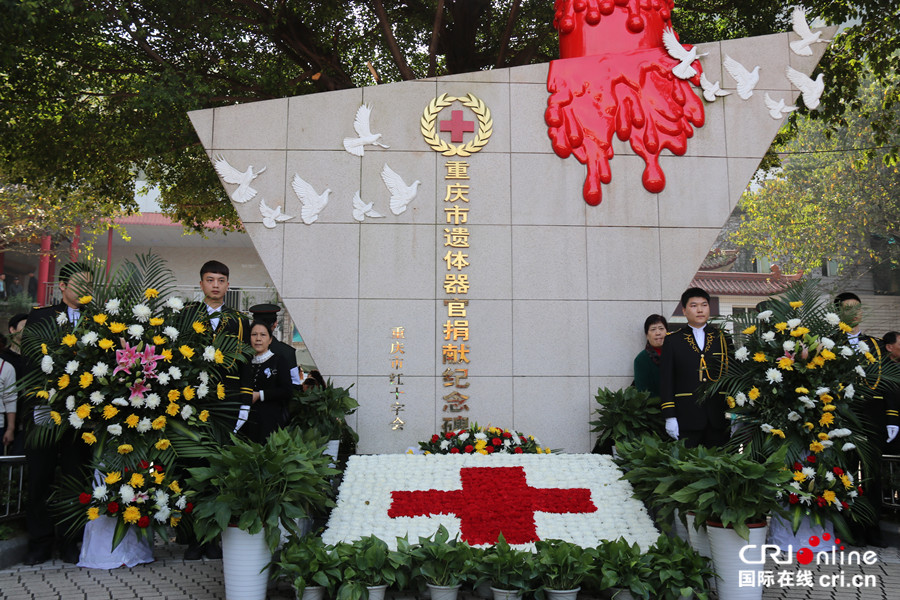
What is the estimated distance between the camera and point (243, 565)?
3.01 meters

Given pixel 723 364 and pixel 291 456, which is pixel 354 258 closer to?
pixel 291 456

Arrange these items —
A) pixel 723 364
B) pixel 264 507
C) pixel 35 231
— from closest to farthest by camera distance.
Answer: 1. pixel 264 507
2. pixel 723 364
3. pixel 35 231

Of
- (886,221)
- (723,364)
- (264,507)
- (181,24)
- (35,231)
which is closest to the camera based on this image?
(264,507)

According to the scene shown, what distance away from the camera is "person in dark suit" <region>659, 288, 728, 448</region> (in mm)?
4211

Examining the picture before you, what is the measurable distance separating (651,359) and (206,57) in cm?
615

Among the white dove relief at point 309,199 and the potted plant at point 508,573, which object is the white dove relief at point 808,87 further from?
the potted plant at point 508,573

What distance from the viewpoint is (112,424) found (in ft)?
11.4

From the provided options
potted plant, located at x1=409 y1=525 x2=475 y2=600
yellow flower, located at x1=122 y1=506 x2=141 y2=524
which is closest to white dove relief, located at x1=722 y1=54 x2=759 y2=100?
potted plant, located at x1=409 y1=525 x2=475 y2=600

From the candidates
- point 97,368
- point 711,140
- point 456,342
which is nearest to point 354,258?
point 456,342

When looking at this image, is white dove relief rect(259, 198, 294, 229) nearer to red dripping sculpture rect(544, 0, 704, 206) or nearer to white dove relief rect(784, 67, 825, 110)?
red dripping sculpture rect(544, 0, 704, 206)

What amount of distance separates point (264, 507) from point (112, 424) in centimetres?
101

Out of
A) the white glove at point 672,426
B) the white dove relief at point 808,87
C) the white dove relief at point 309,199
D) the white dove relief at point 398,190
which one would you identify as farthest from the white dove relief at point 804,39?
the white dove relief at point 309,199

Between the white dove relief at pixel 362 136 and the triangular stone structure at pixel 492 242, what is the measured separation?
44 mm

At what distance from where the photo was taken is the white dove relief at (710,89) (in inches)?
222
